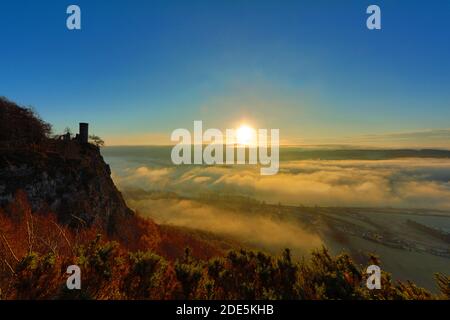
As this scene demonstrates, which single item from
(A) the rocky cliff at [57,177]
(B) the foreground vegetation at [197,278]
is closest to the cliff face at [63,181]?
(A) the rocky cliff at [57,177]

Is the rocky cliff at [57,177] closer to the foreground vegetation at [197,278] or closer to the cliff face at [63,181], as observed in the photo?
the cliff face at [63,181]

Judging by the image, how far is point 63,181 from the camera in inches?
1713

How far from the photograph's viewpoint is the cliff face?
3634 centimetres

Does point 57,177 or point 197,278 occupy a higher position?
point 57,177

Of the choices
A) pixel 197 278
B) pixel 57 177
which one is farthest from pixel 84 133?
pixel 197 278

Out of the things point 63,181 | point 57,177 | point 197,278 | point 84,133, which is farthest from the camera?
point 84,133

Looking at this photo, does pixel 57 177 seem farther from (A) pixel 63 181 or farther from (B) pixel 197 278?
(B) pixel 197 278

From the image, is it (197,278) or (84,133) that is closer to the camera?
(197,278)

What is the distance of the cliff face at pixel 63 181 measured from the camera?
1431 inches

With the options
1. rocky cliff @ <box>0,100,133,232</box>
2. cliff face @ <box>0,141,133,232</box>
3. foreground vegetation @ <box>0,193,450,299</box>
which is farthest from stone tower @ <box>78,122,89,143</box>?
foreground vegetation @ <box>0,193,450,299</box>
